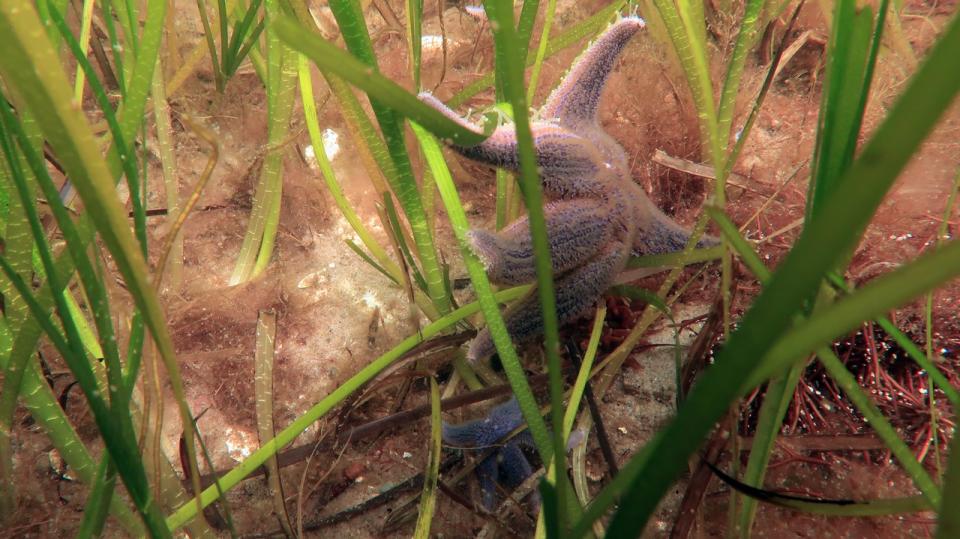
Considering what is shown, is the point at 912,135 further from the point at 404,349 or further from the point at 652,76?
the point at 652,76

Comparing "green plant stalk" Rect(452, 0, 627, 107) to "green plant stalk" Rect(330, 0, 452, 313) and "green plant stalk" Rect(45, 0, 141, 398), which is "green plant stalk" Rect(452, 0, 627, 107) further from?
"green plant stalk" Rect(45, 0, 141, 398)

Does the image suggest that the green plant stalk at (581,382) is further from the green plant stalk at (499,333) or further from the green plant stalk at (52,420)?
the green plant stalk at (52,420)

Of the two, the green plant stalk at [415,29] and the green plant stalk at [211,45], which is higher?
the green plant stalk at [415,29]

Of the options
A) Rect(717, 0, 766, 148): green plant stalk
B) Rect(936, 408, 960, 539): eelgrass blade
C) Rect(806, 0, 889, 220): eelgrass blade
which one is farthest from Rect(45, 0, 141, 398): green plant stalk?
Rect(717, 0, 766, 148): green plant stalk

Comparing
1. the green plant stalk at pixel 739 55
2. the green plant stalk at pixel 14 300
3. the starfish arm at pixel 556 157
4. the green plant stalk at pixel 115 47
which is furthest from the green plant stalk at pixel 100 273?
the green plant stalk at pixel 739 55

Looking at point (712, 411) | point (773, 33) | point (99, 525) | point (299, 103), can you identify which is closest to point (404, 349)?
point (99, 525)

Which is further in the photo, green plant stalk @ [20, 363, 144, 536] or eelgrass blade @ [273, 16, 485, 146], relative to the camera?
green plant stalk @ [20, 363, 144, 536]
